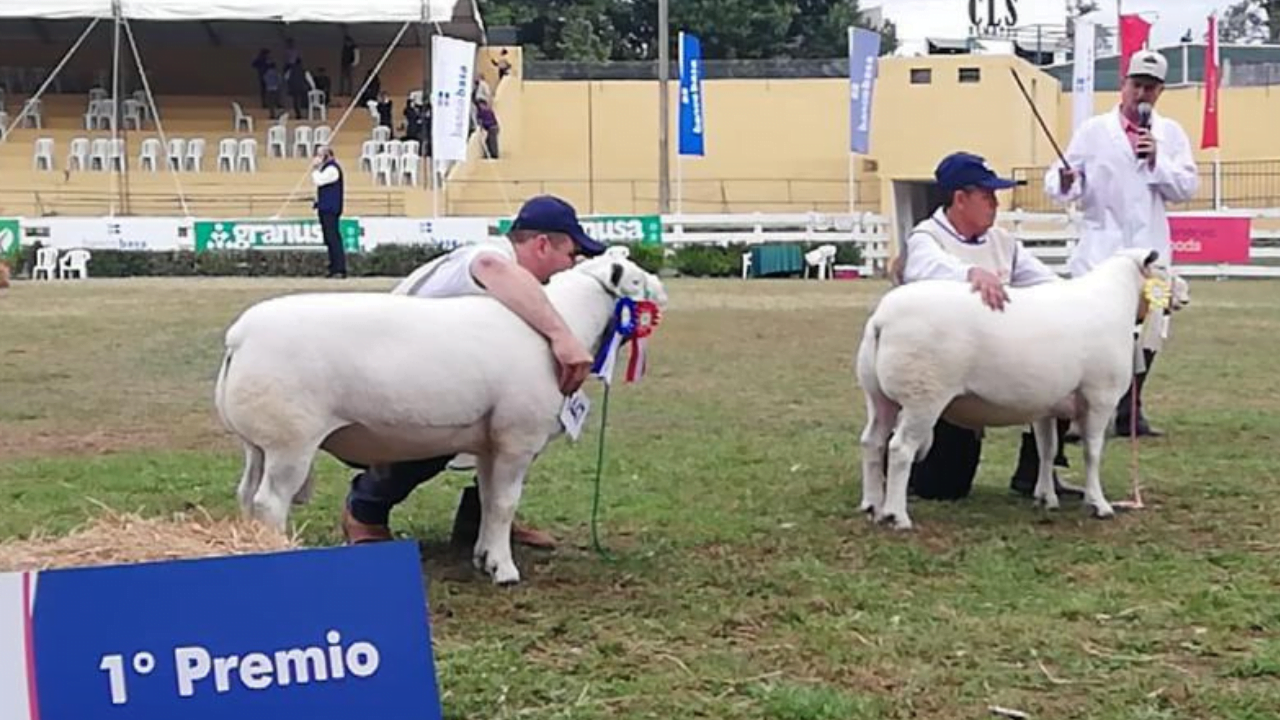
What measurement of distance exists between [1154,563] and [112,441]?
18.2 ft

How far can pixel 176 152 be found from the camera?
1518 inches

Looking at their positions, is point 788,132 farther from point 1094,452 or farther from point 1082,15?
point 1094,452

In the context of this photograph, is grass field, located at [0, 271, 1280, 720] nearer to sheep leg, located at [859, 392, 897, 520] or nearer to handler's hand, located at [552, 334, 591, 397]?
sheep leg, located at [859, 392, 897, 520]

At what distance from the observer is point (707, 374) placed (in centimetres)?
1312

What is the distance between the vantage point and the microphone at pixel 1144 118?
350 inches

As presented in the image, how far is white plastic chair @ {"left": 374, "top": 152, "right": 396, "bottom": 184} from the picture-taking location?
37.6m

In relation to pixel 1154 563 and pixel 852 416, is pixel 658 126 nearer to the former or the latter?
pixel 852 416

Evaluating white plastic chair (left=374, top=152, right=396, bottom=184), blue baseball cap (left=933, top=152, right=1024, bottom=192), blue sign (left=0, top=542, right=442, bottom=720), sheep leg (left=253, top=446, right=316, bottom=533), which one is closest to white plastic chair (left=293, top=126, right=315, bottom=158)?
white plastic chair (left=374, top=152, right=396, bottom=184)

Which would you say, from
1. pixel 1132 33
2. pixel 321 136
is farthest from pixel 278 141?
Result: pixel 1132 33

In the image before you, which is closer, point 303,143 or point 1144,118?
point 1144,118

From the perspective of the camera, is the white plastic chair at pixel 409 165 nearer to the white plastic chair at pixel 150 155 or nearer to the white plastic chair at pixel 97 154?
the white plastic chair at pixel 150 155

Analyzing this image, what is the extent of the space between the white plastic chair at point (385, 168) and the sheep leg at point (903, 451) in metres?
31.5

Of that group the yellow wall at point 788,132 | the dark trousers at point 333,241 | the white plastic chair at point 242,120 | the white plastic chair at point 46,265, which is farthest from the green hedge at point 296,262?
the white plastic chair at point 242,120

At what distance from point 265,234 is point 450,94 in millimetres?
4086
